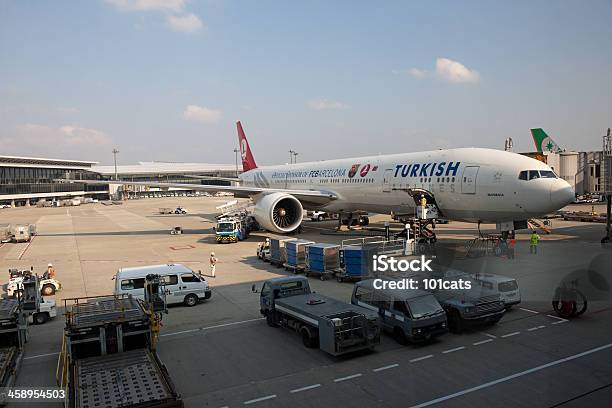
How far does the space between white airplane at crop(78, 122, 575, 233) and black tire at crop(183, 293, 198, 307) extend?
1381 cm

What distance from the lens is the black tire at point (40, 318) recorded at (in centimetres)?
1625

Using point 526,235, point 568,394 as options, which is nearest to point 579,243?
point 526,235

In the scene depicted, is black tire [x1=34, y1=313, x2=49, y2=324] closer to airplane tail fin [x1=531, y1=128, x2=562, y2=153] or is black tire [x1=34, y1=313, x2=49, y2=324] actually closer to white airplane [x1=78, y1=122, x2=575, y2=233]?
white airplane [x1=78, y1=122, x2=575, y2=233]

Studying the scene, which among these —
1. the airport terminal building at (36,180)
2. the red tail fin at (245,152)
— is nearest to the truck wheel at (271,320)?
the red tail fin at (245,152)

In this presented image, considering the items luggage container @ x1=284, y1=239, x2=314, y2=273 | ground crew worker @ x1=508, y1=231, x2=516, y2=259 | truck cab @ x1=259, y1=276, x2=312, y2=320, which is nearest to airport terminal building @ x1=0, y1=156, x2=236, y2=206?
luggage container @ x1=284, y1=239, x2=314, y2=273

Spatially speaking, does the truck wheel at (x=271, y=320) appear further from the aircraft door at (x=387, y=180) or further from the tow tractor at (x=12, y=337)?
the aircraft door at (x=387, y=180)

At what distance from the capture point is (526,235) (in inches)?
1297

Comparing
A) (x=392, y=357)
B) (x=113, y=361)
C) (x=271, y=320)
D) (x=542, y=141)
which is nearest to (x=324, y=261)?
(x=271, y=320)

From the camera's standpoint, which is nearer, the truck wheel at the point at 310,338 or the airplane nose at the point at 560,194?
the truck wheel at the point at 310,338

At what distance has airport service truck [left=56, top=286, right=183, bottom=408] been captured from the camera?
9109 millimetres

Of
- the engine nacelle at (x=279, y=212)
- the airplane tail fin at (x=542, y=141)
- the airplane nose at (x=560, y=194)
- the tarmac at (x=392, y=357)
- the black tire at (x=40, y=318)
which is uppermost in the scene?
the airplane tail fin at (x=542, y=141)

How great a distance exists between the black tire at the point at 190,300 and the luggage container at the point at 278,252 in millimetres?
6947

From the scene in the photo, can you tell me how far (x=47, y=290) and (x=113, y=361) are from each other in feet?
37.4

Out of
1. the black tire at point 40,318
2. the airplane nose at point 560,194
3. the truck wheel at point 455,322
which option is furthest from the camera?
the airplane nose at point 560,194
